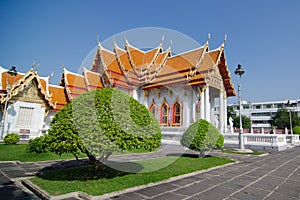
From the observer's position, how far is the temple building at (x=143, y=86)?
18703 mm

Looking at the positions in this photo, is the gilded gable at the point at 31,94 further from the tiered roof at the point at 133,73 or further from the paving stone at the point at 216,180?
the paving stone at the point at 216,180

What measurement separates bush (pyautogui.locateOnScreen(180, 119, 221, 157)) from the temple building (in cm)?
717

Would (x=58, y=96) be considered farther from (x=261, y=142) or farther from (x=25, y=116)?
(x=261, y=142)

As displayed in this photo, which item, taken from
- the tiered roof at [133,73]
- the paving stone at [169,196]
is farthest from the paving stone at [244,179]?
the tiered roof at [133,73]

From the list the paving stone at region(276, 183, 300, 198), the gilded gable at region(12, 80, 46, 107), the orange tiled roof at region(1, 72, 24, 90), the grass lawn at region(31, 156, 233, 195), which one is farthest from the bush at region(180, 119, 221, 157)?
the orange tiled roof at region(1, 72, 24, 90)

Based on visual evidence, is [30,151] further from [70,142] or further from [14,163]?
[70,142]

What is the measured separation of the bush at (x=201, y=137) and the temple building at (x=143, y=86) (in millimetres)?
7175

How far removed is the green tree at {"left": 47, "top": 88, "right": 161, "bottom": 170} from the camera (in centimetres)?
532

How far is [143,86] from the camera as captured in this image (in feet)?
80.8

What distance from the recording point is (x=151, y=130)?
626cm

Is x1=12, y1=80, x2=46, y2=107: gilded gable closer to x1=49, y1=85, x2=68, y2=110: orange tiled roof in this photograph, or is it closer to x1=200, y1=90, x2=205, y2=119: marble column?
x1=49, y1=85, x2=68, y2=110: orange tiled roof

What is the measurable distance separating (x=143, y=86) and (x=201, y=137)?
1514 cm

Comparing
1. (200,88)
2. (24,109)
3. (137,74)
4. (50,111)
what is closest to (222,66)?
(200,88)

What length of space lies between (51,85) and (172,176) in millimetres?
20095
